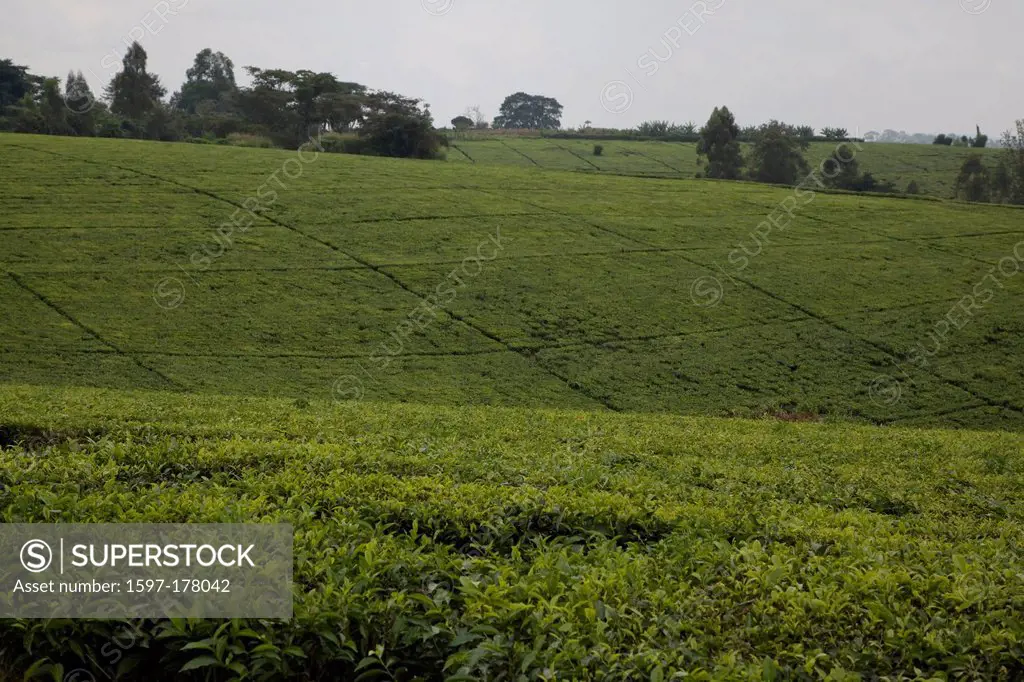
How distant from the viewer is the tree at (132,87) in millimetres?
87062

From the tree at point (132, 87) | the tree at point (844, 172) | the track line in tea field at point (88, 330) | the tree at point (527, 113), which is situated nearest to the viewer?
the track line in tea field at point (88, 330)

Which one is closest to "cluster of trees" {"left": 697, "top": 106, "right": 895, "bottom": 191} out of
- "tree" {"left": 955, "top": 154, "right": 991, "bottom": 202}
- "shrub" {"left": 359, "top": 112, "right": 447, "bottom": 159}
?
"tree" {"left": 955, "top": 154, "right": 991, "bottom": 202}

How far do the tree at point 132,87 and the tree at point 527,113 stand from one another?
233 feet

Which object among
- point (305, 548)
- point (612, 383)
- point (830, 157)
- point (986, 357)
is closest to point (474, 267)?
point (612, 383)

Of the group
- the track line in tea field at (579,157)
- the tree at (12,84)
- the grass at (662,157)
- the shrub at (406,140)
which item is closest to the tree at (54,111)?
the tree at (12,84)

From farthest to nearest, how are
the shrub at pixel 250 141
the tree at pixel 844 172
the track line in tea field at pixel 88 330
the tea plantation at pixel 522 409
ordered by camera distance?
the tree at pixel 844 172 < the shrub at pixel 250 141 < the track line in tea field at pixel 88 330 < the tea plantation at pixel 522 409

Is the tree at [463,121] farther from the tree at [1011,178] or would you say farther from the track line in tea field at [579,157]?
the tree at [1011,178]

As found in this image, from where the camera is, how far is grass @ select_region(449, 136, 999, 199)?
79250 millimetres

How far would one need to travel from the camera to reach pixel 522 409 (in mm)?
14695

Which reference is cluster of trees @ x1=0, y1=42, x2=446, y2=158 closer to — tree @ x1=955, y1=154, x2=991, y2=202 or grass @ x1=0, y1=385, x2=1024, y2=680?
tree @ x1=955, y1=154, x2=991, y2=202

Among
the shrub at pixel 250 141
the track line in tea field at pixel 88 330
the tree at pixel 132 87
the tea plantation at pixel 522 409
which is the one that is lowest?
the track line in tea field at pixel 88 330

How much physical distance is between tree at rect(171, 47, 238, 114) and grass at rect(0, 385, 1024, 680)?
104348 mm

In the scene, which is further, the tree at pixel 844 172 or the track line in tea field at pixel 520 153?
the track line in tea field at pixel 520 153

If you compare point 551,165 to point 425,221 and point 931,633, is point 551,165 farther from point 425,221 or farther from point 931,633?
point 931,633
